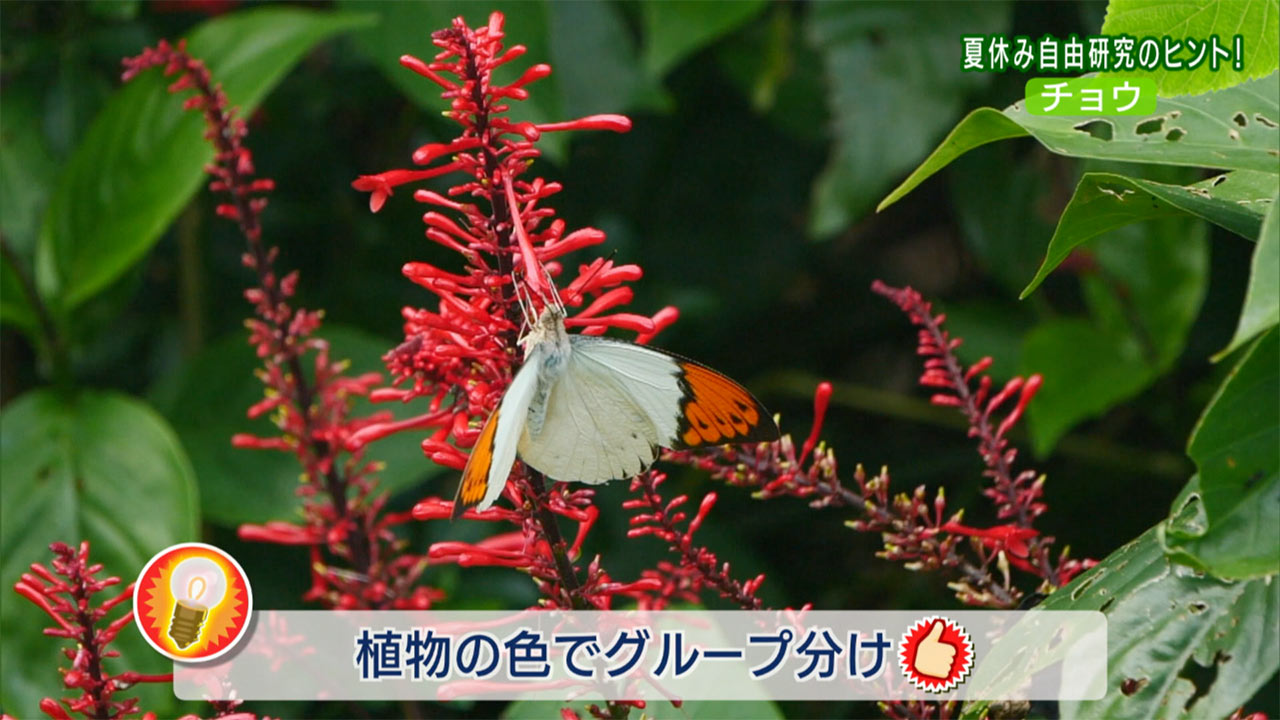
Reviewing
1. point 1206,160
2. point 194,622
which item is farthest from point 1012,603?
point 194,622

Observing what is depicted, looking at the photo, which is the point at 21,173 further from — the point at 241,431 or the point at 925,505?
the point at 925,505

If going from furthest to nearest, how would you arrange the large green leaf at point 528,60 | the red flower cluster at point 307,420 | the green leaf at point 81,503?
1. the large green leaf at point 528,60
2. the green leaf at point 81,503
3. the red flower cluster at point 307,420

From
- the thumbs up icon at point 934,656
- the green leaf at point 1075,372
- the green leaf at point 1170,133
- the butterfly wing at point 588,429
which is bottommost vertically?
the green leaf at point 1075,372

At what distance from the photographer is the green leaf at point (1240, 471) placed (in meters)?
0.51

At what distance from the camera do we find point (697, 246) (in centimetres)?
194

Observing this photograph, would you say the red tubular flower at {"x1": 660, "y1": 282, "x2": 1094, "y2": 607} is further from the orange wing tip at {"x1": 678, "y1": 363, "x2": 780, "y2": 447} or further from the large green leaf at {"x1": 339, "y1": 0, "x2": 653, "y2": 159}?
the large green leaf at {"x1": 339, "y1": 0, "x2": 653, "y2": 159}

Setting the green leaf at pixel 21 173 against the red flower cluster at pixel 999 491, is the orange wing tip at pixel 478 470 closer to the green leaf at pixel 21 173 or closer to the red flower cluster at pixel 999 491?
the red flower cluster at pixel 999 491

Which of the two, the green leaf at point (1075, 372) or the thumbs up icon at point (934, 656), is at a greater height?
the thumbs up icon at point (934, 656)

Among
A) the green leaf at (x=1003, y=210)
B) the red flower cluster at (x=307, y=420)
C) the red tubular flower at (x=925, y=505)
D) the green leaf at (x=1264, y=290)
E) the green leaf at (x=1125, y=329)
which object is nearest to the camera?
the green leaf at (x=1264, y=290)

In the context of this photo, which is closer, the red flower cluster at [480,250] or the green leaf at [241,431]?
the red flower cluster at [480,250]

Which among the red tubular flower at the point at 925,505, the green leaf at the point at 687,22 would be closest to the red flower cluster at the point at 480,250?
the red tubular flower at the point at 925,505

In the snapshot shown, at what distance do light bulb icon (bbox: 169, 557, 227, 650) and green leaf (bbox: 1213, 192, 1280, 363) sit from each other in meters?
0.56

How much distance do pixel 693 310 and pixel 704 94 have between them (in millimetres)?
457

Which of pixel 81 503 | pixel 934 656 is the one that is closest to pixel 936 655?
pixel 934 656
